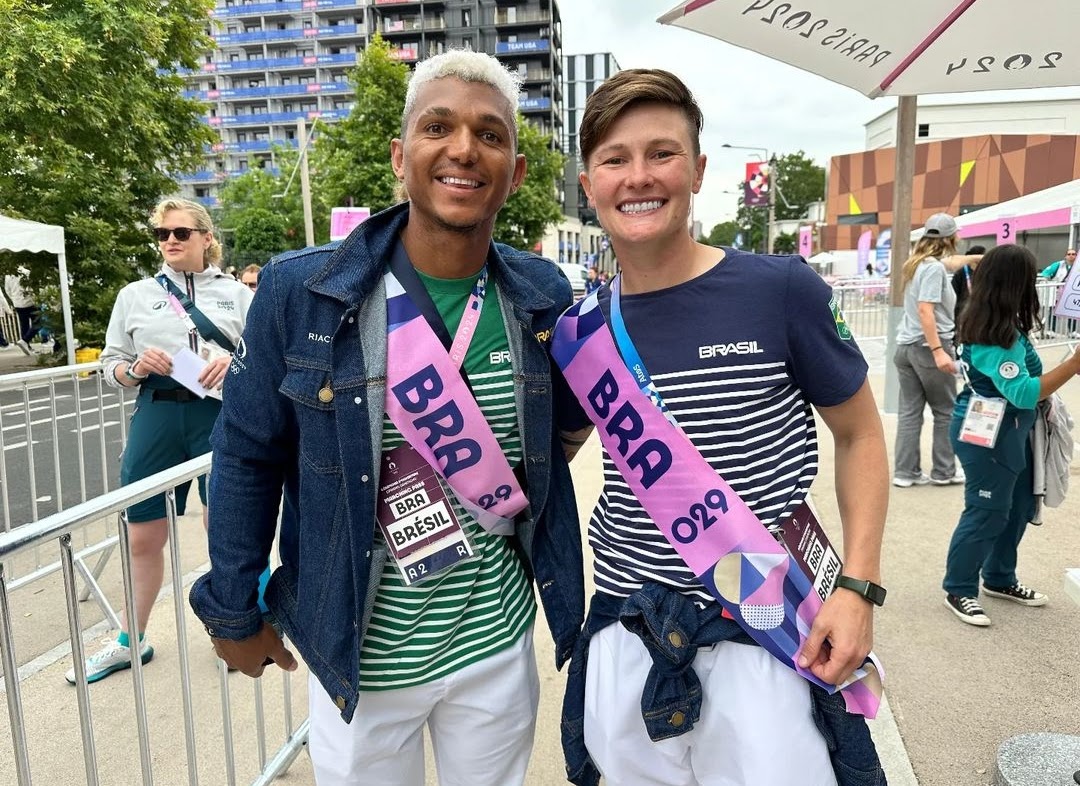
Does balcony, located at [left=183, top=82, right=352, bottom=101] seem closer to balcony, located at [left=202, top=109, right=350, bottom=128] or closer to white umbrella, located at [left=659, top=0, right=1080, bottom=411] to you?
balcony, located at [left=202, top=109, right=350, bottom=128]

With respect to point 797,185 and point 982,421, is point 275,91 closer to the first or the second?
point 797,185

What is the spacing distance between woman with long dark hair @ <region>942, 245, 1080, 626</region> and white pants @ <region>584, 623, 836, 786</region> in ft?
7.88

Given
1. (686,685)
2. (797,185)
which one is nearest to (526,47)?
(797,185)

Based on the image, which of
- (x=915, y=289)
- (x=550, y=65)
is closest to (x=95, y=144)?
(x=915, y=289)

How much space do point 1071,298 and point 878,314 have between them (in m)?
13.5

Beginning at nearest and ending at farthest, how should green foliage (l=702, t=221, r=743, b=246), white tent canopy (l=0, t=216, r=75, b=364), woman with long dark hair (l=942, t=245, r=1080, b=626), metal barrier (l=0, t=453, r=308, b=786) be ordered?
metal barrier (l=0, t=453, r=308, b=786) < woman with long dark hair (l=942, t=245, r=1080, b=626) < white tent canopy (l=0, t=216, r=75, b=364) < green foliage (l=702, t=221, r=743, b=246)

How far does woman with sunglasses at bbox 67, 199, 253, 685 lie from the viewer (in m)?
3.26

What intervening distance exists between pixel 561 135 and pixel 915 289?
7652 cm

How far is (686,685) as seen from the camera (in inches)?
56.2

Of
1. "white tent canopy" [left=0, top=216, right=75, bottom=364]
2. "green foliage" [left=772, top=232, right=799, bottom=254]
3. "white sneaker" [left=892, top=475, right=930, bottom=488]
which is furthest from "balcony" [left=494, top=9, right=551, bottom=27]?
"white sneaker" [left=892, top=475, right=930, bottom=488]

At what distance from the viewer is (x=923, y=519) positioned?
190 inches

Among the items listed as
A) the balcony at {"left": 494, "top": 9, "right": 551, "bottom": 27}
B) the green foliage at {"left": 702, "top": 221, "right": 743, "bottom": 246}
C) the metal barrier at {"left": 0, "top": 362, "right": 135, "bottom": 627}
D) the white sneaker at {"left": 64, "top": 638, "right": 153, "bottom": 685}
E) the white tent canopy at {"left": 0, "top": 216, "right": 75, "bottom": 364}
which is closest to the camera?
the white sneaker at {"left": 64, "top": 638, "right": 153, "bottom": 685}

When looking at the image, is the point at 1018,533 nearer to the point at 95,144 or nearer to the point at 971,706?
the point at 971,706

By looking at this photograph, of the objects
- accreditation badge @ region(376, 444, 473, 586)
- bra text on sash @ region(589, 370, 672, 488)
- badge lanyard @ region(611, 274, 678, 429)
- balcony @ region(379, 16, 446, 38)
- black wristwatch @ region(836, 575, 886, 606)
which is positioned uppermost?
balcony @ region(379, 16, 446, 38)
